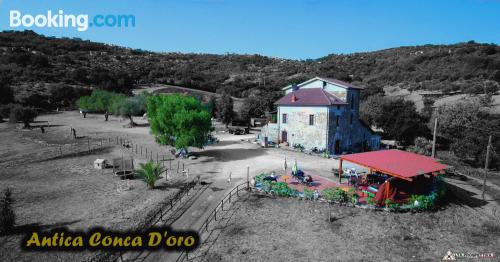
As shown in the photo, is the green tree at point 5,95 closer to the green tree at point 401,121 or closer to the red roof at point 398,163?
the red roof at point 398,163

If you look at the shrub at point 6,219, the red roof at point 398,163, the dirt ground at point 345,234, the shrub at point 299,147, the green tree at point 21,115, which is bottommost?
the dirt ground at point 345,234

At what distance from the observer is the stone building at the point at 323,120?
3806cm

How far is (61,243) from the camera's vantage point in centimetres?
1641

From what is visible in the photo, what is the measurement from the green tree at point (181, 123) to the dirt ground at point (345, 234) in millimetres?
13571

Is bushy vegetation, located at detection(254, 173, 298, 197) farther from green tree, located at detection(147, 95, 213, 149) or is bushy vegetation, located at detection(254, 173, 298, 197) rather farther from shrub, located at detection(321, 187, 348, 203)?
green tree, located at detection(147, 95, 213, 149)

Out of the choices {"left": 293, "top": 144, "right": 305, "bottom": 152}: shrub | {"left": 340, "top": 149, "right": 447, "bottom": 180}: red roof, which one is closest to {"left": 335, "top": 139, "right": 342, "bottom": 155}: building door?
{"left": 293, "top": 144, "right": 305, "bottom": 152}: shrub

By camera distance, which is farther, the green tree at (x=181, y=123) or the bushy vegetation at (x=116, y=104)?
the bushy vegetation at (x=116, y=104)

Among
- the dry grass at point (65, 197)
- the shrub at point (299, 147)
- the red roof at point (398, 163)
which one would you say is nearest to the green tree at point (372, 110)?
the shrub at point (299, 147)

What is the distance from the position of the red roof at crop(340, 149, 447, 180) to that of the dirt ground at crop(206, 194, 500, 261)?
9.44 feet

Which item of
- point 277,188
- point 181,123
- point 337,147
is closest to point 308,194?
point 277,188

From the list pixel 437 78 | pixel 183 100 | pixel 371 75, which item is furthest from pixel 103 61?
pixel 437 78

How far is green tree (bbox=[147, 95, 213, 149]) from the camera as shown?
3309 centimetres

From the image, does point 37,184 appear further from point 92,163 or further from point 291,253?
point 291,253

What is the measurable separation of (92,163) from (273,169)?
19485 millimetres
